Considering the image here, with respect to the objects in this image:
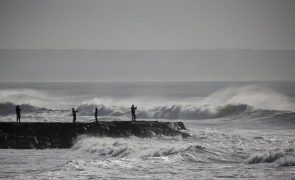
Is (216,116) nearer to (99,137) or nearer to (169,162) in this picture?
(99,137)

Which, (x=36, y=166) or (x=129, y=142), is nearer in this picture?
(x=36, y=166)

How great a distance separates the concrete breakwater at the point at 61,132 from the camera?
3975cm

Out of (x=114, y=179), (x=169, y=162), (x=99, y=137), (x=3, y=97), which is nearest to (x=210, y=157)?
(x=169, y=162)

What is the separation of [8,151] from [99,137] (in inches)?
225

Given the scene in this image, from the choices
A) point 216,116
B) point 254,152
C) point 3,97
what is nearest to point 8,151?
point 254,152

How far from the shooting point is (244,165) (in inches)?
1228

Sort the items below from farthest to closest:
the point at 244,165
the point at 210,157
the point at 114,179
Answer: the point at 210,157 → the point at 244,165 → the point at 114,179

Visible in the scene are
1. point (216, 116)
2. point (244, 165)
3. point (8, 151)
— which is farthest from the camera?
point (216, 116)

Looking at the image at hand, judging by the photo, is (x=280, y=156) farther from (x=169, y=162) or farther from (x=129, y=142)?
(x=129, y=142)

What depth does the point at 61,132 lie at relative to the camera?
40.9 meters

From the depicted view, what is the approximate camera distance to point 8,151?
3762 centimetres

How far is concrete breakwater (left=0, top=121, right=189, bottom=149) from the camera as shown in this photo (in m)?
39.8

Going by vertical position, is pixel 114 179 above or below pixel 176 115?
below

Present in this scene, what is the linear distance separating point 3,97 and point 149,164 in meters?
73.0
